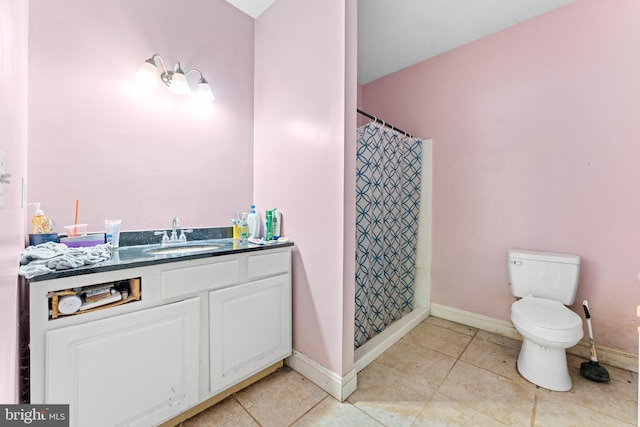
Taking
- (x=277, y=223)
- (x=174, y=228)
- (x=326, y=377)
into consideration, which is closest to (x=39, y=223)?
(x=174, y=228)

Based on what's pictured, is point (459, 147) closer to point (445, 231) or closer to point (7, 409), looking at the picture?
point (445, 231)

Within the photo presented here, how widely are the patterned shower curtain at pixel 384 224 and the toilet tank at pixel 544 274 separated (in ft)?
2.66

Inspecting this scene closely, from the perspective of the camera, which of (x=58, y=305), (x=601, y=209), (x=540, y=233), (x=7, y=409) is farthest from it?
(x=540, y=233)

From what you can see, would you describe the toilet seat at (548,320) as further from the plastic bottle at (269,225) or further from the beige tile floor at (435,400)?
the plastic bottle at (269,225)

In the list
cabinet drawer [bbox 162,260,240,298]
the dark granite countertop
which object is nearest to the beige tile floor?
cabinet drawer [bbox 162,260,240,298]

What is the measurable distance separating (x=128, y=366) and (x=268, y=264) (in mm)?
748

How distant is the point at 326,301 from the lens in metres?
1.49

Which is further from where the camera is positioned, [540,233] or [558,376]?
[540,233]

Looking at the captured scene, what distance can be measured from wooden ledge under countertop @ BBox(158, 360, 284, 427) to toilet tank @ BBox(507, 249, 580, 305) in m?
1.81

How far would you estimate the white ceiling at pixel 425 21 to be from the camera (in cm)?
184

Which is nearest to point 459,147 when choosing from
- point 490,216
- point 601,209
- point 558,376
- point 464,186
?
point 464,186

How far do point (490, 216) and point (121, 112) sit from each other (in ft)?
8.96

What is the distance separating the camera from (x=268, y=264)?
4.97ft

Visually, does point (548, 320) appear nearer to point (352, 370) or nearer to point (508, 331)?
Result: point (508, 331)
